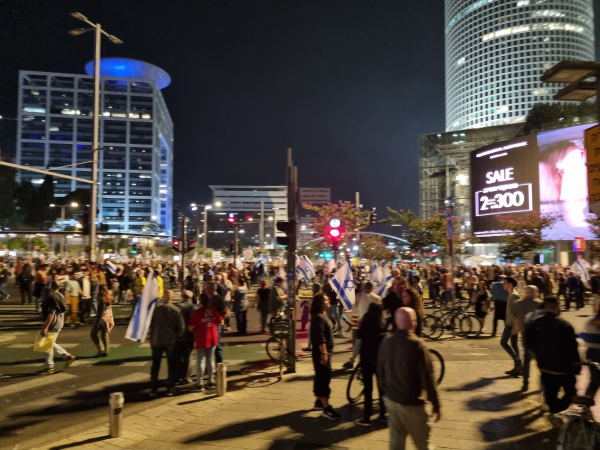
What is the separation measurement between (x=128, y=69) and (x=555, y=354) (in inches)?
6568

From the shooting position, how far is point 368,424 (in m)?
5.91

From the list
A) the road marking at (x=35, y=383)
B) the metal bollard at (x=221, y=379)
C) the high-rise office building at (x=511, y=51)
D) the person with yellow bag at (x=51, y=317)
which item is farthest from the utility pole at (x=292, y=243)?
the high-rise office building at (x=511, y=51)

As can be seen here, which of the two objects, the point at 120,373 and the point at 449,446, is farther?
the point at 120,373

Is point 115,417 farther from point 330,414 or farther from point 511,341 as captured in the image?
point 511,341

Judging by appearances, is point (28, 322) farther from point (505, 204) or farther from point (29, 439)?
point (505, 204)

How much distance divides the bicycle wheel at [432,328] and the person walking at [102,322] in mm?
Answer: 8453

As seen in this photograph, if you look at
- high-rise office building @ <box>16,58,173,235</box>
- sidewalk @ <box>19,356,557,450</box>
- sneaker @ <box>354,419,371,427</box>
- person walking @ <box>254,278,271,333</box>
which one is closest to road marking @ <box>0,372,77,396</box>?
sidewalk @ <box>19,356,557,450</box>

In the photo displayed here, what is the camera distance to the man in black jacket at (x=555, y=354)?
517cm

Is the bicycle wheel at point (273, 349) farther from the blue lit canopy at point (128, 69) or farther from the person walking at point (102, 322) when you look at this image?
the blue lit canopy at point (128, 69)

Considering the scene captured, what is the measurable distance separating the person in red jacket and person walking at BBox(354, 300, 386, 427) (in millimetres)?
2758

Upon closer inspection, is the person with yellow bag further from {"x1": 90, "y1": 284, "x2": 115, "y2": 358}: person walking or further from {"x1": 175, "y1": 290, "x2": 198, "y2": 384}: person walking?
{"x1": 175, "y1": 290, "x2": 198, "y2": 384}: person walking

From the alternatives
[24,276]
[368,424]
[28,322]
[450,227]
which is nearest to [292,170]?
[368,424]

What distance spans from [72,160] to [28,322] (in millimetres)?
140525

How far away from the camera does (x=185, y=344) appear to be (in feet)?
26.5
